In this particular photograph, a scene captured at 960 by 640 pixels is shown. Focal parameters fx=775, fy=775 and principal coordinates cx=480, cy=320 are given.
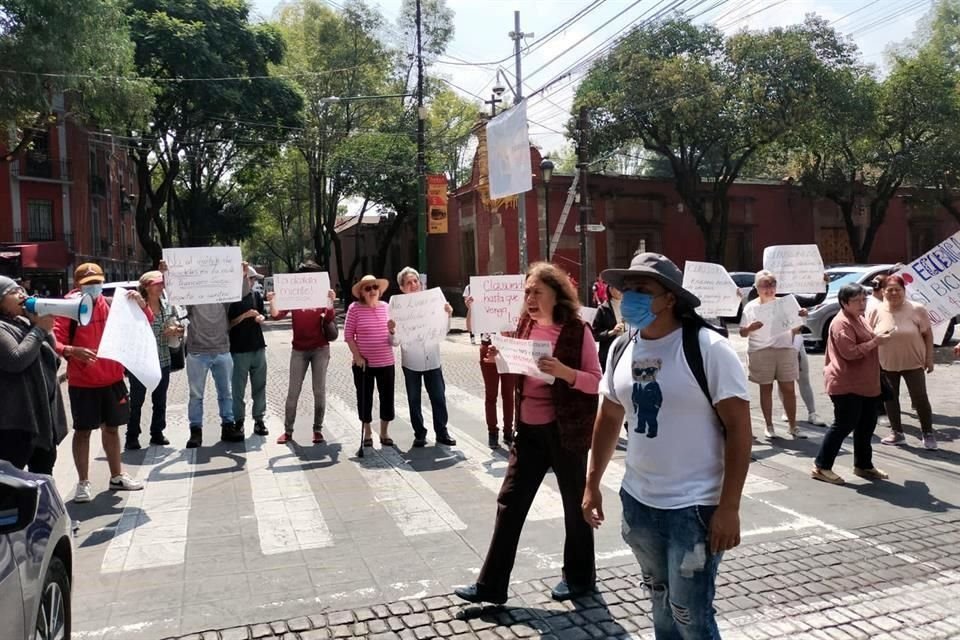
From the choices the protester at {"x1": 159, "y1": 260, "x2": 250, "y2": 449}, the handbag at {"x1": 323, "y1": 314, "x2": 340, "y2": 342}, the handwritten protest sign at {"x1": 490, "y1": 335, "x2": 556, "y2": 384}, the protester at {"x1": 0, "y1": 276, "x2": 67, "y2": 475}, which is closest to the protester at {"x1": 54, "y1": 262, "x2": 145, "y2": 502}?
Result: the protester at {"x1": 0, "y1": 276, "x2": 67, "y2": 475}

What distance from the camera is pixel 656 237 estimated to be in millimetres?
31422

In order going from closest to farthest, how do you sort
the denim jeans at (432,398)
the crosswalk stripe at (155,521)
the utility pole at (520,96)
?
the crosswalk stripe at (155,521), the denim jeans at (432,398), the utility pole at (520,96)

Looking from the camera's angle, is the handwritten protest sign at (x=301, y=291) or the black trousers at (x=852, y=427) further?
the handwritten protest sign at (x=301, y=291)

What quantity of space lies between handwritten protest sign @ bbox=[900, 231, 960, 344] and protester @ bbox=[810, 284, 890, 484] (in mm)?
1891

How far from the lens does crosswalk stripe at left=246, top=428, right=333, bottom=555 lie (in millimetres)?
5242

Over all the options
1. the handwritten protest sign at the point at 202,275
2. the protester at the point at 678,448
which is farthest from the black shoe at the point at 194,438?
the protester at the point at 678,448

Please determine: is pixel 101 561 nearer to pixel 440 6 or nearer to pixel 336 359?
pixel 336 359

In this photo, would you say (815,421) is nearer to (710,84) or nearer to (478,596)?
(478,596)

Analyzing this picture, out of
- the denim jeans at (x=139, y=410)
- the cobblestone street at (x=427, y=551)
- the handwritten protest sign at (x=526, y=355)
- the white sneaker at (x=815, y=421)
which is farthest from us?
the white sneaker at (x=815, y=421)

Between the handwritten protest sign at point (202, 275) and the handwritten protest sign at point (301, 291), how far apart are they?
0.41 m

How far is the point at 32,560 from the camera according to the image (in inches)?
111

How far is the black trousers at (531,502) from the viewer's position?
401 centimetres

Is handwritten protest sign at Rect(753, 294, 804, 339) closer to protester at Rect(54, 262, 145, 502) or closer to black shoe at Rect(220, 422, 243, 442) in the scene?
black shoe at Rect(220, 422, 243, 442)

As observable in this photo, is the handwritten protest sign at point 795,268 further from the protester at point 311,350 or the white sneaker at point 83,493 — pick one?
the white sneaker at point 83,493
